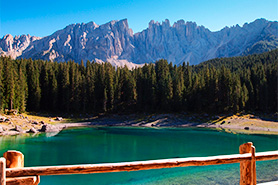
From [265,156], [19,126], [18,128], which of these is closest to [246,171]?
[265,156]

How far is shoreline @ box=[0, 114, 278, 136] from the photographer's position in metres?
50.1

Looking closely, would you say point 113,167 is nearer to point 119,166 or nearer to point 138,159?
point 119,166

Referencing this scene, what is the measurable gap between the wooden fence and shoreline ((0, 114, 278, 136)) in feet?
157

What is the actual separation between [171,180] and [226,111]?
55954 mm

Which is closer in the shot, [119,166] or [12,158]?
[12,158]

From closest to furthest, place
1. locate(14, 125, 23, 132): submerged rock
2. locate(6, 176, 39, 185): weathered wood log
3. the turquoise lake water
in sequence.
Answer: locate(6, 176, 39, 185): weathered wood log, the turquoise lake water, locate(14, 125, 23, 132): submerged rock

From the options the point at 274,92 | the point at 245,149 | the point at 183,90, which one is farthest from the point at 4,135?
the point at 274,92

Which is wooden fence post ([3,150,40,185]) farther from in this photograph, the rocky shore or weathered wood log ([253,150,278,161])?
the rocky shore

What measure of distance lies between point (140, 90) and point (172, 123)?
68.8ft

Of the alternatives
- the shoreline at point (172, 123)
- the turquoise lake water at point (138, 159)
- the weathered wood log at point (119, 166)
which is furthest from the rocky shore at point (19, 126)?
the weathered wood log at point (119, 166)

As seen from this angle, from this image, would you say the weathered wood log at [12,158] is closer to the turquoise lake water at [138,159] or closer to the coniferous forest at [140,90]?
the turquoise lake water at [138,159]

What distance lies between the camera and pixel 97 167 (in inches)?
172

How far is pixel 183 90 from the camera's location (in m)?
74.8

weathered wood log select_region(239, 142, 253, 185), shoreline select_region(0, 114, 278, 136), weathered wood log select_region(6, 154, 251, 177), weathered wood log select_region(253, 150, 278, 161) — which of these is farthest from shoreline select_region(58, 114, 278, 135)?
weathered wood log select_region(6, 154, 251, 177)
